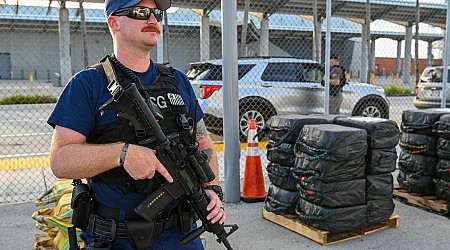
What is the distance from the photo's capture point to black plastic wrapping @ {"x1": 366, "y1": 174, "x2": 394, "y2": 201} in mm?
3971

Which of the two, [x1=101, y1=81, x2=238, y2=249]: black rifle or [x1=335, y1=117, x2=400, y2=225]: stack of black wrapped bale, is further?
[x1=335, y1=117, x2=400, y2=225]: stack of black wrapped bale

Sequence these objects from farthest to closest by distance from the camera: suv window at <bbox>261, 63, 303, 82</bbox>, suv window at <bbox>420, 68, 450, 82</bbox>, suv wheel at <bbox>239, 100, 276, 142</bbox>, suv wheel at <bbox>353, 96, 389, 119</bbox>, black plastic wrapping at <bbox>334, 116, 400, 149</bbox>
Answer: suv window at <bbox>420, 68, 450, 82</bbox> → suv wheel at <bbox>353, 96, 389, 119</bbox> → suv window at <bbox>261, 63, 303, 82</bbox> → suv wheel at <bbox>239, 100, 276, 142</bbox> → black plastic wrapping at <bbox>334, 116, 400, 149</bbox>

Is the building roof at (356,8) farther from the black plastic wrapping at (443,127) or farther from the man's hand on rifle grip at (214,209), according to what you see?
the man's hand on rifle grip at (214,209)

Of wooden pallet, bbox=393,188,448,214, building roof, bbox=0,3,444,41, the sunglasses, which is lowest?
wooden pallet, bbox=393,188,448,214

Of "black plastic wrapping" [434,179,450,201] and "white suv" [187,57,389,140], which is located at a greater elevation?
"white suv" [187,57,389,140]

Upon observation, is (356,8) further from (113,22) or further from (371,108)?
(113,22)

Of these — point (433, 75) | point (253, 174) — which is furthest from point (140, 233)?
point (433, 75)

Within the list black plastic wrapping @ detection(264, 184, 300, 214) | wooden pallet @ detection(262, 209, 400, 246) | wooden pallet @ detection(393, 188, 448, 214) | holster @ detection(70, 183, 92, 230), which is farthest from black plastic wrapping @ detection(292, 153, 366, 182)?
holster @ detection(70, 183, 92, 230)

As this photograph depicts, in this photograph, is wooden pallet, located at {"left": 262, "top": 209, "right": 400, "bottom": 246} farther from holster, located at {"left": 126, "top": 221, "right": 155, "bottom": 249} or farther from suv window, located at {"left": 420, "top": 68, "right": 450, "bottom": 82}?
suv window, located at {"left": 420, "top": 68, "right": 450, "bottom": 82}

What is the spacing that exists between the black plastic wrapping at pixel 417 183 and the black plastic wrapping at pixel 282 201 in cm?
156

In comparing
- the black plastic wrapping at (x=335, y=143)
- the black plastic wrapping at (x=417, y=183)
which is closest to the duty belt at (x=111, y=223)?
the black plastic wrapping at (x=335, y=143)

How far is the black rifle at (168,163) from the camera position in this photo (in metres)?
1.63

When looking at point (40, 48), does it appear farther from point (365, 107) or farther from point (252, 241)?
point (252, 241)

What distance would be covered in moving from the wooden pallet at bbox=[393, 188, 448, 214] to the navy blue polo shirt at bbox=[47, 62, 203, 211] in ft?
12.6
